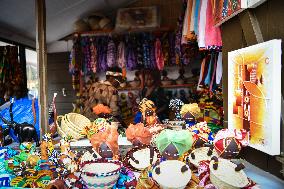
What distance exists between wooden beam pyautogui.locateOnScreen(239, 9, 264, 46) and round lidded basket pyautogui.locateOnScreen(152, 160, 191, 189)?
3.85 feet

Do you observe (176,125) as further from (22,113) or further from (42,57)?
(22,113)

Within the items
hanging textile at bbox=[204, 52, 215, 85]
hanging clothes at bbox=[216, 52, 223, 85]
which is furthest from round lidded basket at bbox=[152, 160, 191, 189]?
hanging textile at bbox=[204, 52, 215, 85]

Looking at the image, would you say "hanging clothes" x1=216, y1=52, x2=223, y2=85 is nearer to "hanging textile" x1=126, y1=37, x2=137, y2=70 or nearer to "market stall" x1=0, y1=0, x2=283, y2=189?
"market stall" x1=0, y1=0, x2=283, y2=189

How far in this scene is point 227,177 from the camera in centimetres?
158

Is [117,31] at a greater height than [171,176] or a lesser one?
greater

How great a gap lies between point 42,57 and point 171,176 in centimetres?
186

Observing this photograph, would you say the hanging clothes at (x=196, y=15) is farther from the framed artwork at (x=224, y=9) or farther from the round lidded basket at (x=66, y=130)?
the round lidded basket at (x=66, y=130)

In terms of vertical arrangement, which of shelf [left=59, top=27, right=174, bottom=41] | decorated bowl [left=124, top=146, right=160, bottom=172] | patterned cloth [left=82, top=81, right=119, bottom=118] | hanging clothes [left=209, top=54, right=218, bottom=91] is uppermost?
shelf [left=59, top=27, right=174, bottom=41]

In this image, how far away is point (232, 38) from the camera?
2.64 meters

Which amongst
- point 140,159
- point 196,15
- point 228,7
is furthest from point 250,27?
point 196,15

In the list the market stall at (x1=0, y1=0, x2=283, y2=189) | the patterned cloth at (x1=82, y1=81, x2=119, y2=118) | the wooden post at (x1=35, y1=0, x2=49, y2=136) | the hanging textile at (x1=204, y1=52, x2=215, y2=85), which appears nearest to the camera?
the market stall at (x1=0, y1=0, x2=283, y2=189)

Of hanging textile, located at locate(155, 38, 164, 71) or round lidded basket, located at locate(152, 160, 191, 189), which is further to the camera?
hanging textile, located at locate(155, 38, 164, 71)

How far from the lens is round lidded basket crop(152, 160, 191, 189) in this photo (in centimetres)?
152

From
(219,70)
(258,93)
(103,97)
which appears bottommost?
(103,97)
